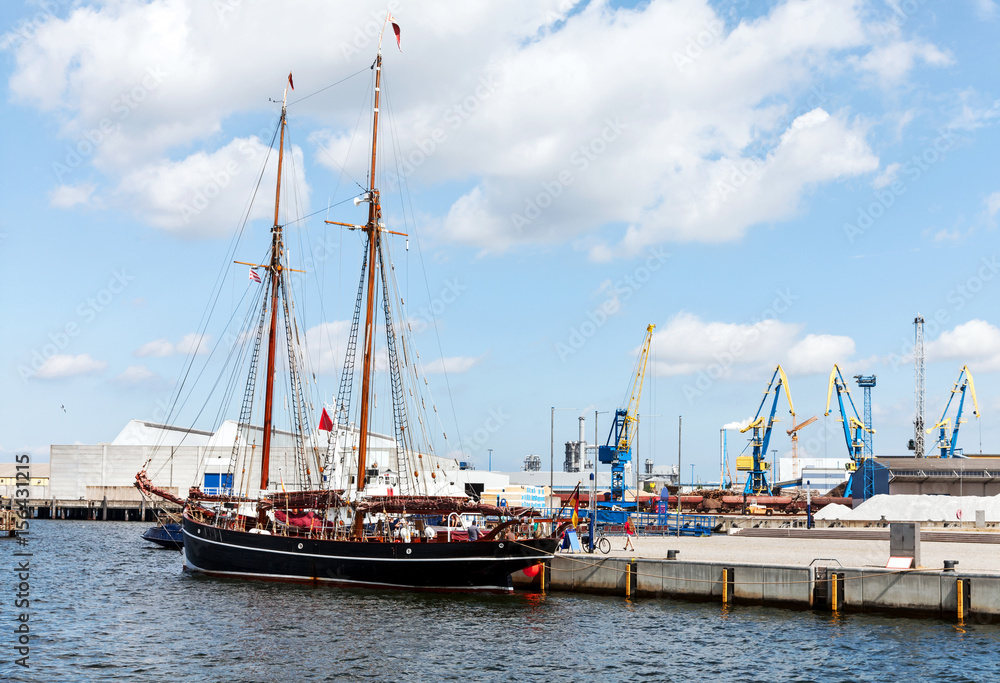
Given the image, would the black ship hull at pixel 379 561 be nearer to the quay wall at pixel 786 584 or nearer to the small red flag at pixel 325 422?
the quay wall at pixel 786 584

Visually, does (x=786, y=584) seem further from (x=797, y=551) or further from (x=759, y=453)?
(x=759, y=453)

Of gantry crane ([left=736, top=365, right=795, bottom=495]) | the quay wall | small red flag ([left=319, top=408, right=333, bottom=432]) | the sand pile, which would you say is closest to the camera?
the quay wall

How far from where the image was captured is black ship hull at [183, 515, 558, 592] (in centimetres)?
4309

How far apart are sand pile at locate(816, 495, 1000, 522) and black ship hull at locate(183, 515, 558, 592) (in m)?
46.9

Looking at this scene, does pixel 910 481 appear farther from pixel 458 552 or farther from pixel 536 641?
pixel 536 641

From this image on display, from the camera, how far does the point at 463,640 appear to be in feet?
107

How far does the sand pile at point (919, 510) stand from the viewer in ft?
261

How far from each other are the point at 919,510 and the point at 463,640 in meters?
62.6

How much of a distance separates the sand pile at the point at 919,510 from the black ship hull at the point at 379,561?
154ft

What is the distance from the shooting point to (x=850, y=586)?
35594mm

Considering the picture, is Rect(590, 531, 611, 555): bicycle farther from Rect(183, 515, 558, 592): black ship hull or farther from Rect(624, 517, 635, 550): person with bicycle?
Rect(183, 515, 558, 592): black ship hull

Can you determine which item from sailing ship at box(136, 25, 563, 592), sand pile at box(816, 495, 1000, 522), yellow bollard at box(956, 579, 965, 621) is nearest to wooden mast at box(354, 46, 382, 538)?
sailing ship at box(136, 25, 563, 592)

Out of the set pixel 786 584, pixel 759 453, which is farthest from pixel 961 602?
pixel 759 453

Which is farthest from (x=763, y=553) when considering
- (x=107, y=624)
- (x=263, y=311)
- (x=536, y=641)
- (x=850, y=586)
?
(x=263, y=311)
